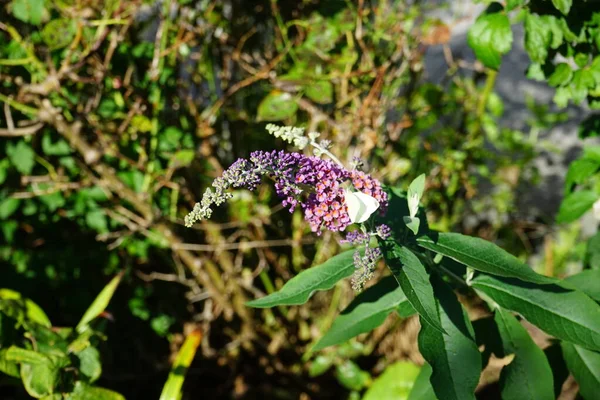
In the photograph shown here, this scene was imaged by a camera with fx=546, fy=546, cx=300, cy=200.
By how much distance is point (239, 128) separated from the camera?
2.58 meters

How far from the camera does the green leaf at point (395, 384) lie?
7.78 feet

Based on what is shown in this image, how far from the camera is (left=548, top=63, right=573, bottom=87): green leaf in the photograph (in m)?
1.75

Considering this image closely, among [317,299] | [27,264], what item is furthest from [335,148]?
Result: [27,264]

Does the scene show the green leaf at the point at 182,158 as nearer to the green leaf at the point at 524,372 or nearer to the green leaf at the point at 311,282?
the green leaf at the point at 311,282

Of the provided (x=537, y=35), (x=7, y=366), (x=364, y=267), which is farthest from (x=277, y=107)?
(x=7, y=366)

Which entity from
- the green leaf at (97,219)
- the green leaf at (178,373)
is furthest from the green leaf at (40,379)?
the green leaf at (97,219)

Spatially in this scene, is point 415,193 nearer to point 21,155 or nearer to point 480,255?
point 480,255

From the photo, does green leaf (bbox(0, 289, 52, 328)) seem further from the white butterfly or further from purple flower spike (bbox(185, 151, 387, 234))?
the white butterfly

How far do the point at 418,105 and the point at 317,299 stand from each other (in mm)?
1137

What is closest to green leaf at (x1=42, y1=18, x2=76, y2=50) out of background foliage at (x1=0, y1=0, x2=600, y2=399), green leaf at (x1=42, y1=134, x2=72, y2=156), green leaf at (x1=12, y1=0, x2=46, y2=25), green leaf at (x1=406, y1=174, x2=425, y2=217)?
background foliage at (x1=0, y1=0, x2=600, y2=399)

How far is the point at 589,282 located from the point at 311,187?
921 mm

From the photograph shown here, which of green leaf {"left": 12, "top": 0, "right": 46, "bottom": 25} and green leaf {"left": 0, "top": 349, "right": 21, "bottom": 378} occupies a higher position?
green leaf {"left": 12, "top": 0, "right": 46, "bottom": 25}

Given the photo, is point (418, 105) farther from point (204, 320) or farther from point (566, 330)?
point (566, 330)

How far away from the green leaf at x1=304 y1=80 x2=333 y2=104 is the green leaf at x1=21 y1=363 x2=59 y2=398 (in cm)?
132
